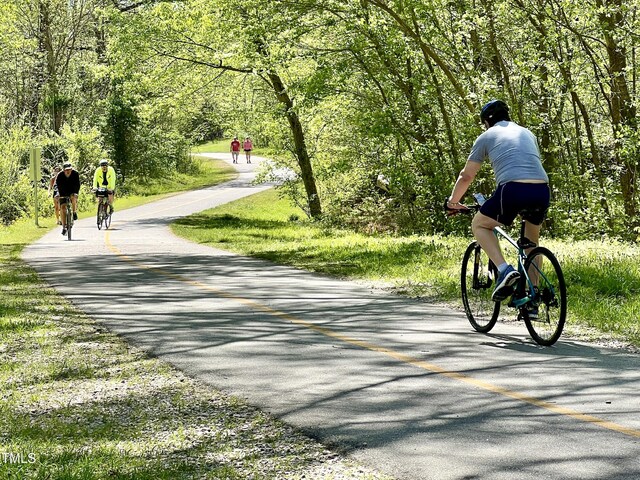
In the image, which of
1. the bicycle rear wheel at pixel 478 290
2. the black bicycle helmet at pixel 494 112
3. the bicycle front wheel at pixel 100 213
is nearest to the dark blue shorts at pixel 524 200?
the black bicycle helmet at pixel 494 112

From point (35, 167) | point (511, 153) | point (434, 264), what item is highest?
point (35, 167)

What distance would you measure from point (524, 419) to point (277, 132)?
30.4 m

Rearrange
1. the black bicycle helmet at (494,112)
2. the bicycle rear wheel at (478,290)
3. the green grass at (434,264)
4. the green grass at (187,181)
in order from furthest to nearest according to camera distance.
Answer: the green grass at (187,181), the green grass at (434,264), the bicycle rear wheel at (478,290), the black bicycle helmet at (494,112)

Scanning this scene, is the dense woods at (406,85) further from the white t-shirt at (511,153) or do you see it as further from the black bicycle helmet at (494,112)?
the white t-shirt at (511,153)

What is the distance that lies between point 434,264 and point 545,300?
747 cm

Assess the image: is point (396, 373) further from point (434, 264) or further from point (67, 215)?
point (67, 215)

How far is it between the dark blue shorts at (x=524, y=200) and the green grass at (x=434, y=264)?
4.57 ft

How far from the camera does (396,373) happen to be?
26.2 ft

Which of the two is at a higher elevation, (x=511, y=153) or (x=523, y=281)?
(x=511, y=153)

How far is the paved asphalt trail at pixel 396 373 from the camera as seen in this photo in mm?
5680

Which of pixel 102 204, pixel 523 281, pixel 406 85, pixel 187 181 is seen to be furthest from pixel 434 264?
pixel 187 181

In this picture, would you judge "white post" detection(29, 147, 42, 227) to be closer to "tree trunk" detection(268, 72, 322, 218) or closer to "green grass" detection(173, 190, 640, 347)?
"green grass" detection(173, 190, 640, 347)

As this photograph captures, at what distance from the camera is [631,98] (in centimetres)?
2073

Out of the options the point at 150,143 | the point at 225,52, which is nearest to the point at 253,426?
the point at 225,52
